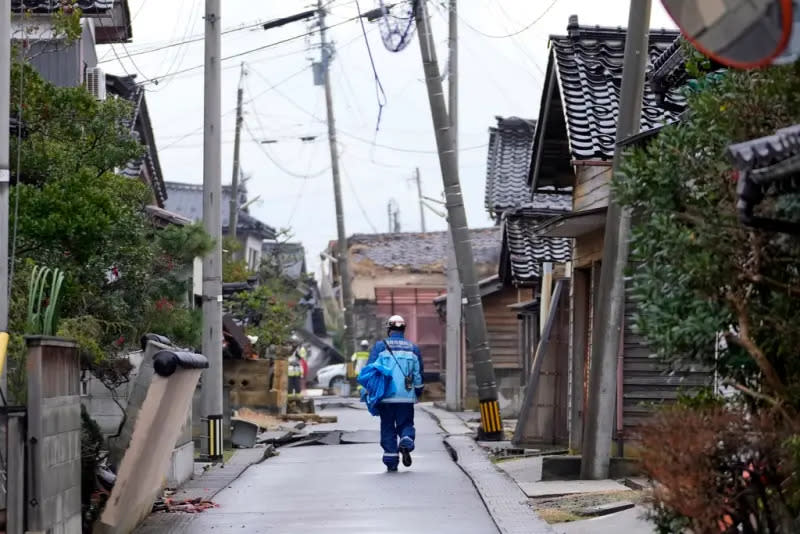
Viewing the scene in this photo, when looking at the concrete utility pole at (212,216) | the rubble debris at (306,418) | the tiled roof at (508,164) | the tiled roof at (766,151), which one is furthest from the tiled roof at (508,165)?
the tiled roof at (766,151)

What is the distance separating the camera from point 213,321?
2191 centimetres

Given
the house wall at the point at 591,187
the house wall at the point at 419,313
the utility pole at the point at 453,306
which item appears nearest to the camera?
the house wall at the point at 591,187

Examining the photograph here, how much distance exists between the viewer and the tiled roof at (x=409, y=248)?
2685 inches

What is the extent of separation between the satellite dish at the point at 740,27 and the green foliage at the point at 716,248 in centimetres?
128

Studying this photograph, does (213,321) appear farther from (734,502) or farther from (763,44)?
(763,44)

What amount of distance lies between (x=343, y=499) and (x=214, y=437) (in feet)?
19.8

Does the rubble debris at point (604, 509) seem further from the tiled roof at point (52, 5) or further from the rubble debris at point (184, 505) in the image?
the tiled roof at point (52, 5)

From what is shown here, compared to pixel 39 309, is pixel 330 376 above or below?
below

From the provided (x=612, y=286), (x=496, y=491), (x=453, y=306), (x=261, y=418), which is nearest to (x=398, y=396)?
(x=496, y=491)

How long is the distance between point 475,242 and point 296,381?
13.2 metres

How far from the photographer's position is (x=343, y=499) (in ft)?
52.5

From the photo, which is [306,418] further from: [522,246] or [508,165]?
[508,165]

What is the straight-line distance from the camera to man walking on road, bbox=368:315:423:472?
19.3 metres

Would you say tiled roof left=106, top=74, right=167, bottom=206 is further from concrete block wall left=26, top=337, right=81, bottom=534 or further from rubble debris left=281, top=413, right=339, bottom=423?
concrete block wall left=26, top=337, right=81, bottom=534
